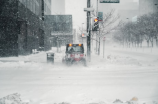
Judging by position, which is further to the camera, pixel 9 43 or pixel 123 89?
pixel 9 43

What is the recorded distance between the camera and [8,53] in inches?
786

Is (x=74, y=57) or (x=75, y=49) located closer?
(x=74, y=57)

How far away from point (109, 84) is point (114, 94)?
1.51 metres

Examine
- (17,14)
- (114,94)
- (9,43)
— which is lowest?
(114,94)

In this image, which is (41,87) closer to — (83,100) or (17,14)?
(83,100)

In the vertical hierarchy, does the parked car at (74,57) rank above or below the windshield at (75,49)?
below

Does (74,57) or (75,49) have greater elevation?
(75,49)

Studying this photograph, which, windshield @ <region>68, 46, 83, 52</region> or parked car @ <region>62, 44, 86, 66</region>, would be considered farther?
windshield @ <region>68, 46, 83, 52</region>

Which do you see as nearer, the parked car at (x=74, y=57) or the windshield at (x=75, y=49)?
the parked car at (x=74, y=57)

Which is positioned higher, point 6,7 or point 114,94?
point 6,7

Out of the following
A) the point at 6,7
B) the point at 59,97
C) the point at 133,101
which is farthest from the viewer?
the point at 6,7

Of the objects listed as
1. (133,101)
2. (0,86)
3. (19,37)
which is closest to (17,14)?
(19,37)

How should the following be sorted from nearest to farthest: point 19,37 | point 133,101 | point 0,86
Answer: point 133,101, point 0,86, point 19,37

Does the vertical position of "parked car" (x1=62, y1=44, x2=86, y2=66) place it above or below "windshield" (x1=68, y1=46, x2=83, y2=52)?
below
